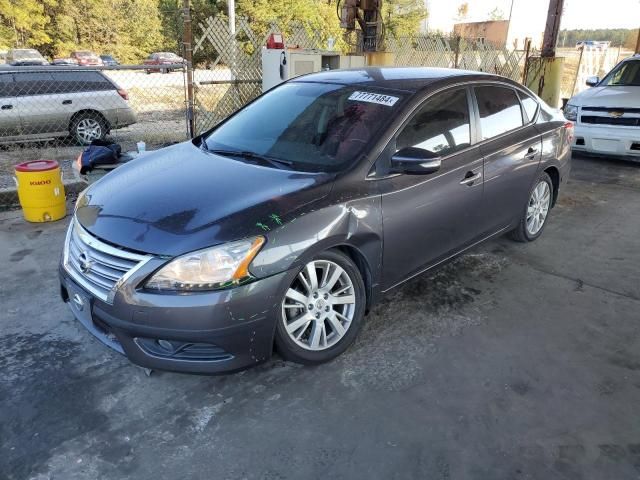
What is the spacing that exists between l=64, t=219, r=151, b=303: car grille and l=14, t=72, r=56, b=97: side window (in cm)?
728

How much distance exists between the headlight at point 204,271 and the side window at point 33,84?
8.04 metres

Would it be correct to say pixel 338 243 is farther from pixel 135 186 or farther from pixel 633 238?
pixel 633 238

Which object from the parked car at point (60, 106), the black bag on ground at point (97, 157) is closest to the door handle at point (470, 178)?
the black bag on ground at point (97, 157)

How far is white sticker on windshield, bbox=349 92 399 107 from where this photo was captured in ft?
11.5

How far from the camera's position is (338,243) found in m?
2.96

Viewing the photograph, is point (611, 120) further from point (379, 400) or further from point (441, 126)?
point (379, 400)

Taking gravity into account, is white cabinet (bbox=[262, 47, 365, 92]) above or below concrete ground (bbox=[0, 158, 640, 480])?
above

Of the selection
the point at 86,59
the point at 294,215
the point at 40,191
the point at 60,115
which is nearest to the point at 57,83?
the point at 60,115

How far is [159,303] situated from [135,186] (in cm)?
96

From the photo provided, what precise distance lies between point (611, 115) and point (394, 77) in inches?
218

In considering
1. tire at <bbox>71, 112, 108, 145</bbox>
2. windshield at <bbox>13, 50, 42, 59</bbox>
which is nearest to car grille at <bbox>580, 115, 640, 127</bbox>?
tire at <bbox>71, 112, 108, 145</bbox>

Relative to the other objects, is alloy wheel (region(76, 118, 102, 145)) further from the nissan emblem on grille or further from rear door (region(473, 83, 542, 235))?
rear door (region(473, 83, 542, 235))

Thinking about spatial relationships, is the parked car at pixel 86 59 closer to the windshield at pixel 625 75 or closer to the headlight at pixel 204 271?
the windshield at pixel 625 75

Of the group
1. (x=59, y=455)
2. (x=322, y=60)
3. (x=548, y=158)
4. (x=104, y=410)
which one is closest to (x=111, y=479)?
(x=59, y=455)
